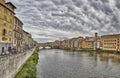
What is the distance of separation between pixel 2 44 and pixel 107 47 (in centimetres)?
11469

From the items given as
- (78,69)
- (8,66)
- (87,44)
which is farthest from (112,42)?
(8,66)

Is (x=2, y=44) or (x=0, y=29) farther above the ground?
(x=0, y=29)

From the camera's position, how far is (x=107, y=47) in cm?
14325

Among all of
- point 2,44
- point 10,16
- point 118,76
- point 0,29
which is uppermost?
point 10,16

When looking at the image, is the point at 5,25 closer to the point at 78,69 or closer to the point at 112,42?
the point at 78,69

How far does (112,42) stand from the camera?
13838 cm

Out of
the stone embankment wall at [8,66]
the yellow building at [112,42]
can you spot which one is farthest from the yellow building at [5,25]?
the yellow building at [112,42]

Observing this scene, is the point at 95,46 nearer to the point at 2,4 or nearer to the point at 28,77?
the point at 2,4

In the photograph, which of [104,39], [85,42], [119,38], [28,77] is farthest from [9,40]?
[85,42]

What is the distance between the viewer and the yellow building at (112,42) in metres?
130

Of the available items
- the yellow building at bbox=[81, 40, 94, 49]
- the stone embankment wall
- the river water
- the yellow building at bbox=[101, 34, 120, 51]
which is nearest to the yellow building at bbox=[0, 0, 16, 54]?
the river water

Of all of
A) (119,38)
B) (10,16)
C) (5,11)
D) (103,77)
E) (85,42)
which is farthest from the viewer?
(85,42)

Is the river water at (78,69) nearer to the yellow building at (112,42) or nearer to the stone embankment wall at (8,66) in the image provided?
the stone embankment wall at (8,66)

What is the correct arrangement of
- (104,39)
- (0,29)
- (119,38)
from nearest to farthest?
(0,29), (119,38), (104,39)
